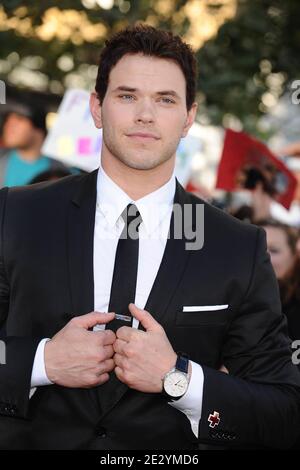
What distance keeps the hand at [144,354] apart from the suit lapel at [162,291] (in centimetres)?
10

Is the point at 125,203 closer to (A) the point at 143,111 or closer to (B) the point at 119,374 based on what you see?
(A) the point at 143,111

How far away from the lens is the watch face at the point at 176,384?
292 centimetres

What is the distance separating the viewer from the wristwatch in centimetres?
292

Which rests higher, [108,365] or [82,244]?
[82,244]

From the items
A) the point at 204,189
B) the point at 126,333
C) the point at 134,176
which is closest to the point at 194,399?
the point at 126,333

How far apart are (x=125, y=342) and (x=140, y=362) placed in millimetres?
87

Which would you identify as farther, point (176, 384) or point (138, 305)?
point (138, 305)

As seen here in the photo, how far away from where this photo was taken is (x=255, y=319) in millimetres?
3094

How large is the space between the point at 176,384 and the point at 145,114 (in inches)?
38.3

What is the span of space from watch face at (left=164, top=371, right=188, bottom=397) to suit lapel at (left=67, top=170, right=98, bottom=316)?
14.5 inches

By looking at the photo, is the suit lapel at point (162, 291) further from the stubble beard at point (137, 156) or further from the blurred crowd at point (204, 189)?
the blurred crowd at point (204, 189)

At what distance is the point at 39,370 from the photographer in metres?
2.93
